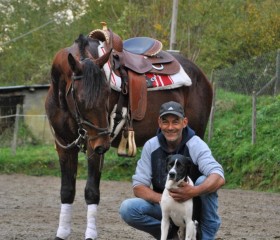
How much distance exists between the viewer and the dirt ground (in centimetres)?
770

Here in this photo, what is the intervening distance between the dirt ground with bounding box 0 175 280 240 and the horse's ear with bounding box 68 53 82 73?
5.43ft

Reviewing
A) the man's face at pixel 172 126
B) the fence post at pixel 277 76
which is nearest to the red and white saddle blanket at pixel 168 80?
the man's face at pixel 172 126

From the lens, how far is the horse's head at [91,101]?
6672 mm

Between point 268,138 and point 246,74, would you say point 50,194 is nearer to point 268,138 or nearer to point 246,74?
point 268,138

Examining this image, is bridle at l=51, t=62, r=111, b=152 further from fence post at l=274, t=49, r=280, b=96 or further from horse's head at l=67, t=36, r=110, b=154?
fence post at l=274, t=49, r=280, b=96

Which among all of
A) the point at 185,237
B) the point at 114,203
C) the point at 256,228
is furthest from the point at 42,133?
the point at 185,237

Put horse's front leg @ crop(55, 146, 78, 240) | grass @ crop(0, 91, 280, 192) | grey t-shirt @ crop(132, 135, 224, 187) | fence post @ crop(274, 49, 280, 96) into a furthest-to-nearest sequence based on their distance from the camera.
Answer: fence post @ crop(274, 49, 280, 96)
grass @ crop(0, 91, 280, 192)
horse's front leg @ crop(55, 146, 78, 240)
grey t-shirt @ crop(132, 135, 224, 187)

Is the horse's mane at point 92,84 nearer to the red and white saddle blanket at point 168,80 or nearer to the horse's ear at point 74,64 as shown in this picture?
the horse's ear at point 74,64

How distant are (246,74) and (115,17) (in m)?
9.51

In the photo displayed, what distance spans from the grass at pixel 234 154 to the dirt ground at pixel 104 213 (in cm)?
84

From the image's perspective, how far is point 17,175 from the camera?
17031 mm

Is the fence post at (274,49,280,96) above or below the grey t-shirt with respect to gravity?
above

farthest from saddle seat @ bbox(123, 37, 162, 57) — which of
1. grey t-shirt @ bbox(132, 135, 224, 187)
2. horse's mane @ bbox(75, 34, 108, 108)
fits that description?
grey t-shirt @ bbox(132, 135, 224, 187)

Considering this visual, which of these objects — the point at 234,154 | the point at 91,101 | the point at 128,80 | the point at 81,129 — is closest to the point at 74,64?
the point at 91,101
